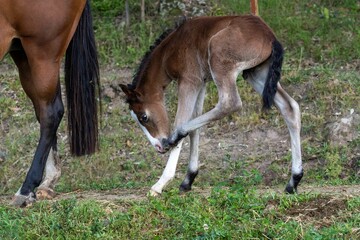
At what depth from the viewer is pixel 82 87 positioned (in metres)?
8.28

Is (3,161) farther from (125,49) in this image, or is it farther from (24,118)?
(125,49)

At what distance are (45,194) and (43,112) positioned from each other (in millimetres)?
775

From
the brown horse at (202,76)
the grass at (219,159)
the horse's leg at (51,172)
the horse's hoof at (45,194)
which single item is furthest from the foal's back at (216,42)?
the horse's hoof at (45,194)

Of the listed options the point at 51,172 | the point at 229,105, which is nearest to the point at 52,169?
the point at 51,172

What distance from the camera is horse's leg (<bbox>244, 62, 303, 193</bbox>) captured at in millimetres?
7879

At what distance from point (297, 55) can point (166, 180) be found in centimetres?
478

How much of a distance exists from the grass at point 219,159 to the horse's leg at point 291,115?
23.9 inches

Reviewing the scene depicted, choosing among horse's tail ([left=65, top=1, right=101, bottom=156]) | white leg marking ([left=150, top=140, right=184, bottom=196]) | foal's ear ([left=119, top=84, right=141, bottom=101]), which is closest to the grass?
white leg marking ([left=150, top=140, right=184, bottom=196])

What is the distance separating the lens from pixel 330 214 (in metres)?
6.80

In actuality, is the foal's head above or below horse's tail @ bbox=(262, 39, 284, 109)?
below

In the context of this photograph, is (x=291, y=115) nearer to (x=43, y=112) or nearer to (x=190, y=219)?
(x=190, y=219)

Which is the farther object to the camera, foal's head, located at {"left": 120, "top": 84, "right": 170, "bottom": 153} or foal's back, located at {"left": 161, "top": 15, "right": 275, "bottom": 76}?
foal's head, located at {"left": 120, "top": 84, "right": 170, "bottom": 153}

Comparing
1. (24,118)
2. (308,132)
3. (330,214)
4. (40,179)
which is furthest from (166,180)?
(24,118)

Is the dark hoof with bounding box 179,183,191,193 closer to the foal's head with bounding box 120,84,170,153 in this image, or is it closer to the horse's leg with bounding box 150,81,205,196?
the horse's leg with bounding box 150,81,205,196
